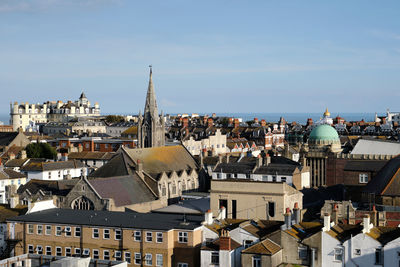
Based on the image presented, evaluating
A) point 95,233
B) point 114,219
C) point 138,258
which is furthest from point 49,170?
point 138,258

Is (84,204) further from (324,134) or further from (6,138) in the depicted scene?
(6,138)

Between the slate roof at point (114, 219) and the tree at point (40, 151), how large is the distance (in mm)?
67388

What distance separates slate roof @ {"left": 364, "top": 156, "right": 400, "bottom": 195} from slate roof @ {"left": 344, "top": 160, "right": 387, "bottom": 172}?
1439 cm

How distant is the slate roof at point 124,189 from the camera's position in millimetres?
68312

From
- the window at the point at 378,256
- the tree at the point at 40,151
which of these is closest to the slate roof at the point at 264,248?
the window at the point at 378,256

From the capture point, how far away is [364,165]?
84125 mm

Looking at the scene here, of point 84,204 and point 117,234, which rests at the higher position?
point 84,204

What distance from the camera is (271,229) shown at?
5153 centimetres

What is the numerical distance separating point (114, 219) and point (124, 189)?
59.0 feet

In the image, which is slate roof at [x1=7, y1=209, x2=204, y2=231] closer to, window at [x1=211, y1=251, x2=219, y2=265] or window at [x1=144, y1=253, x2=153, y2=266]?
window at [x1=144, y1=253, x2=153, y2=266]

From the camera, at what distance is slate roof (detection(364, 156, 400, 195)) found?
6425 cm

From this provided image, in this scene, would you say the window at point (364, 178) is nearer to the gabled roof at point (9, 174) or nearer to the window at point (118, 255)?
the window at point (118, 255)

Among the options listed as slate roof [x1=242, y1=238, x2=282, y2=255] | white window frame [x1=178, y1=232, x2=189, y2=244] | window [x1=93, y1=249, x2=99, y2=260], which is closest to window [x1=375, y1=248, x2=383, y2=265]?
slate roof [x1=242, y1=238, x2=282, y2=255]

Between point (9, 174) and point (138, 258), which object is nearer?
point (138, 258)
